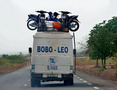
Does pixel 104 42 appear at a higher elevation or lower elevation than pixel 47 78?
higher

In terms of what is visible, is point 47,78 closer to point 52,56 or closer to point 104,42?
point 52,56

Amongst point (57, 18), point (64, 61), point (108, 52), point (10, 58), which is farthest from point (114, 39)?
point (10, 58)

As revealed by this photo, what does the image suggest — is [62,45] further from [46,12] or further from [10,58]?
[10,58]

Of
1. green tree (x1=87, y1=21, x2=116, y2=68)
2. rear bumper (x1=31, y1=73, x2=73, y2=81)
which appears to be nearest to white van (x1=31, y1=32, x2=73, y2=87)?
rear bumper (x1=31, y1=73, x2=73, y2=81)

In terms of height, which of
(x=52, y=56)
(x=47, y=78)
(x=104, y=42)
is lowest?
(x=47, y=78)

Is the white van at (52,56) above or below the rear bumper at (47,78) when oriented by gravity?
above

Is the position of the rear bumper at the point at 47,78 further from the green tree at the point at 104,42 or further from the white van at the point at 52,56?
the green tree at the point at 104,42

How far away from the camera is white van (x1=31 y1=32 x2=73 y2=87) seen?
1880 cm

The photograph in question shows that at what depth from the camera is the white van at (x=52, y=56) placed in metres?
18.8

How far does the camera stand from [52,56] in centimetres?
1883

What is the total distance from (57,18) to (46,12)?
87 centimetres

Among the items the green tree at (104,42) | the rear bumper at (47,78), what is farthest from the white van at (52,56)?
the green tree at (104,42)

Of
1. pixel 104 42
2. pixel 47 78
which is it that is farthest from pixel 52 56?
pixel 104 42

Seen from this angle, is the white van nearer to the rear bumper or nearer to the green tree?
the rear bumper
